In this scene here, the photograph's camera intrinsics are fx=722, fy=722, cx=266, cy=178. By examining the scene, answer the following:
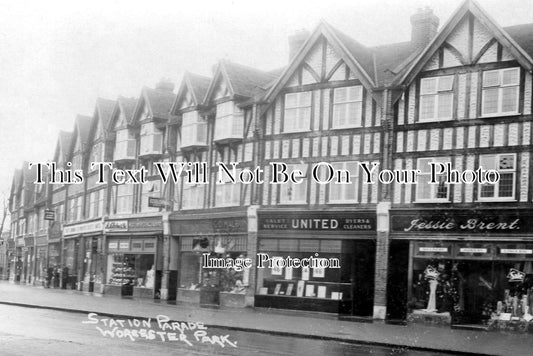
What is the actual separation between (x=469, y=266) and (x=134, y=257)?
62.5ft

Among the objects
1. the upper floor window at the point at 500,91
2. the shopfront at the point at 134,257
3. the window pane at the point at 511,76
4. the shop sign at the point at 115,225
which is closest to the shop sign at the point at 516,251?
the upper floor window at the point at 500,91

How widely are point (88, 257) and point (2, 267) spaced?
119 feet

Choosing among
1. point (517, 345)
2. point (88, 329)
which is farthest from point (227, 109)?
point (517, 345)

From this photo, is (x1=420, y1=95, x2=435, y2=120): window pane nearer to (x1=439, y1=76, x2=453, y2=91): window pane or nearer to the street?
(x1=439, y1=76, x2=453, y2=91): window pane

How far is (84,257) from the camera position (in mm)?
43438

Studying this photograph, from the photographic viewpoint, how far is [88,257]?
1678 inches

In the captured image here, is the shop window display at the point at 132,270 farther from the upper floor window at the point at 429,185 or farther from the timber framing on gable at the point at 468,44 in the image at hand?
the timber framing on gable at the point at 468,44

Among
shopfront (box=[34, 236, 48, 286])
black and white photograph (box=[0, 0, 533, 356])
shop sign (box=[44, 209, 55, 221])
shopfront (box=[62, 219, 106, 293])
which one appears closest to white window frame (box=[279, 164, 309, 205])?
black and white photograph (box=[0, 0, 533, 356])

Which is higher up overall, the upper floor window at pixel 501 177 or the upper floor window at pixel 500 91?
the upper floor window at pixel 500 91

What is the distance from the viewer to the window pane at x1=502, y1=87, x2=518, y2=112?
77.0 ft

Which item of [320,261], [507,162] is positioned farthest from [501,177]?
[320,261]

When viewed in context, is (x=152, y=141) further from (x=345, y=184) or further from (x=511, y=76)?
(x=511, y=76)

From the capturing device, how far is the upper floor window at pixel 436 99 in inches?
975
